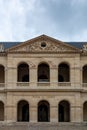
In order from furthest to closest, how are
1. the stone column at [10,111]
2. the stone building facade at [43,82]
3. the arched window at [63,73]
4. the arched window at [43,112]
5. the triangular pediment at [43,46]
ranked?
1. the arched window at [63,73]
2. the arched window at [43,112]
3. the triangular pediment at [43,46]
4. the stone building facade at [43,82]
5. the stone column at [10,111]

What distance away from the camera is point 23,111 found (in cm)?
5575

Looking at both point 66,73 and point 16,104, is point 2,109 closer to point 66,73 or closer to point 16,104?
point 16,104

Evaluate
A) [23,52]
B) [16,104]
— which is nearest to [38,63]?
[23,52]

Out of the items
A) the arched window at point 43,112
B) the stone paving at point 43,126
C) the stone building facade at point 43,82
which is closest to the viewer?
the stone paving at point 43,126

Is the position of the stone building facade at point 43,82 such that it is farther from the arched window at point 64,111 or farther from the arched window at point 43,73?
the arched window at point 43,73

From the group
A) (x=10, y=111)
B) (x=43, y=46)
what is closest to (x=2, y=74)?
(x=10, y=111)

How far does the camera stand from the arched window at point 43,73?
183 feet

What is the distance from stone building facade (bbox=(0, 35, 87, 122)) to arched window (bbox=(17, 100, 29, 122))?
1.46ft

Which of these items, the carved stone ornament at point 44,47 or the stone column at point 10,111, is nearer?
the stone column at point 10,111

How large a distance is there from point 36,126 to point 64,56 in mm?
9831

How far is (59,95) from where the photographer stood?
173 ft

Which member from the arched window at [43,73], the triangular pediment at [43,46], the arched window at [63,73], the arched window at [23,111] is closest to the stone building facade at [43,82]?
the triangular pediment at [43,46]

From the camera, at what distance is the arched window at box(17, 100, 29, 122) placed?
55.1 metres

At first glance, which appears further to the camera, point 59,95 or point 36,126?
point 59,95
